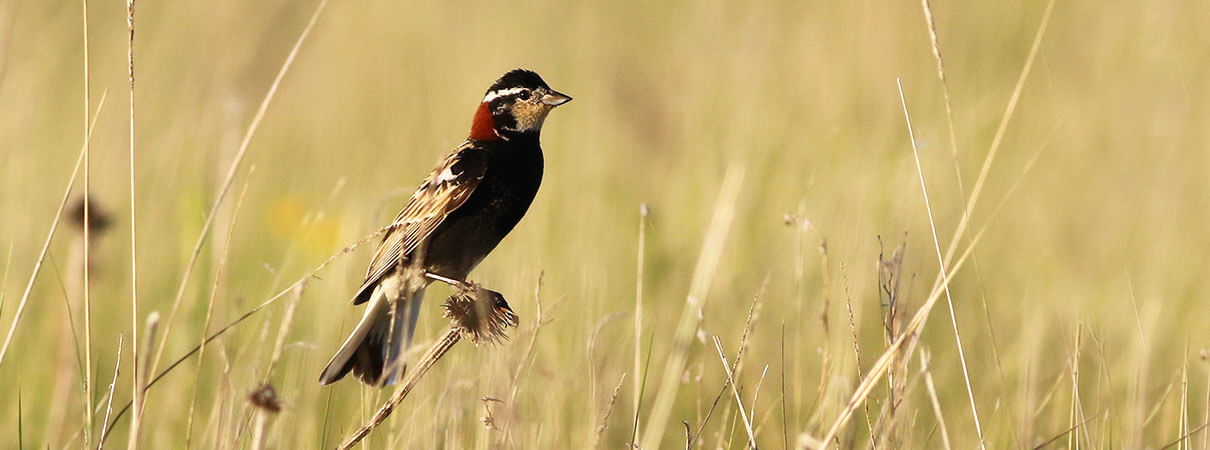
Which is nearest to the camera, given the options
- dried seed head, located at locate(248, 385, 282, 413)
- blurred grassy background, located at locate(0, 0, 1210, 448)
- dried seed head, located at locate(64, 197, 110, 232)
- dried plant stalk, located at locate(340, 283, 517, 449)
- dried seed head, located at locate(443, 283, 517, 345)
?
dried seed head, located at locate(248, 385, 282, 413)

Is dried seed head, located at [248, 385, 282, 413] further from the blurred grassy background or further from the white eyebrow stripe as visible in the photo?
the white eyebrow stripe

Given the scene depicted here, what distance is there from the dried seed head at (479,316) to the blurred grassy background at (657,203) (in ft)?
0.38

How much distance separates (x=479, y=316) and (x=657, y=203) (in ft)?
13.2

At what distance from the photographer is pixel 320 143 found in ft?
25.0

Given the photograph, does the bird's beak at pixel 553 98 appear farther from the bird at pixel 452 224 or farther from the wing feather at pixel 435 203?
the wing feather at pixel 435 203

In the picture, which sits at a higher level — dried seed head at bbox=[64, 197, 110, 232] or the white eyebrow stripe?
the white eyebrow stripe

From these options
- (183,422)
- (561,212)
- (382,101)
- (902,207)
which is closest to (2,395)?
(183,422)

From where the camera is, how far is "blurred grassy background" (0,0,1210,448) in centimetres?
369

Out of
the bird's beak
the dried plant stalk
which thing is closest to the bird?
the bird's beak

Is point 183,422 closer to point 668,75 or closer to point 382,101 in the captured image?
point 382,101

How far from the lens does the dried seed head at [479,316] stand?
8.82 ft

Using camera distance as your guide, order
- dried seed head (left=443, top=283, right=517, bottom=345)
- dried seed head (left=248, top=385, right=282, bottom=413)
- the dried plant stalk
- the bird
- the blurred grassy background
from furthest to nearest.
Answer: the blurred grassy background < the bird < dried seed head (left=443, top=283, right=517, bottom=345) < the dried plant stalk < dried seed head (left=248, top=385, right=282, bottom=413)

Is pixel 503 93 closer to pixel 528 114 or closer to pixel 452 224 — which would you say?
pixel 528 114

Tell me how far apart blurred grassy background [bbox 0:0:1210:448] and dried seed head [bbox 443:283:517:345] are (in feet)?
0.38
